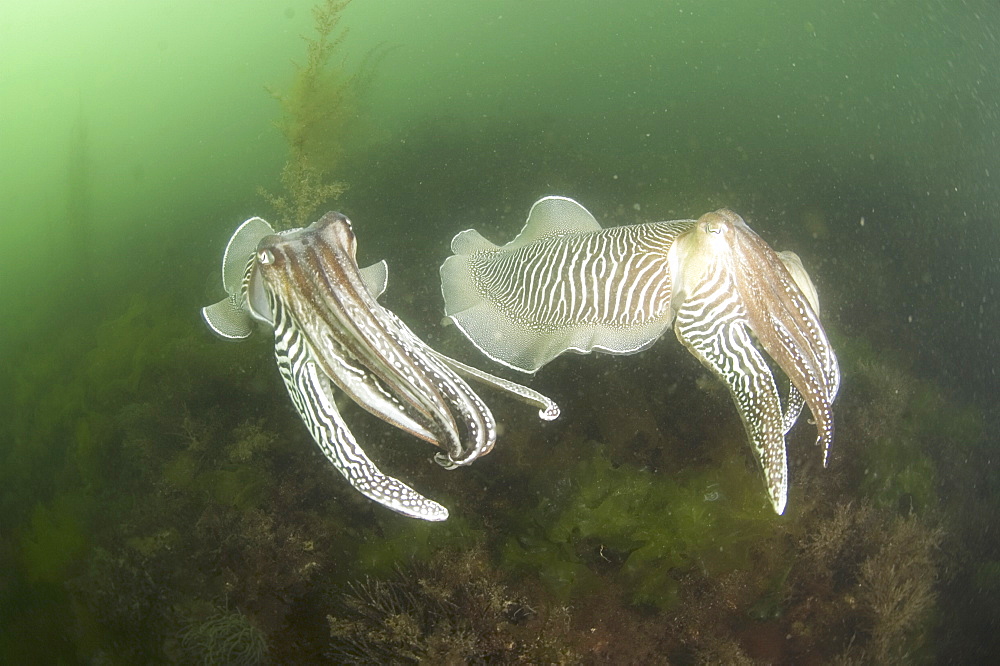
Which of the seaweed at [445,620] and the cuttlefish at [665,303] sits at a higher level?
the cuttlefish at [665,303]

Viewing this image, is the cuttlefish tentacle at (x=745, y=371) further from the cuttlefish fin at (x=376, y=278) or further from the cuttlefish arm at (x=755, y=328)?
the cuttlefish fin at (x=376, y=278)

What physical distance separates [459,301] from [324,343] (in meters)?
1.73

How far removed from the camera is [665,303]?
3152 millimetres

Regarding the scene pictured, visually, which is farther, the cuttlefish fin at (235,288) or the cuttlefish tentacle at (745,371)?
the cuttlefish fin at (235,288)

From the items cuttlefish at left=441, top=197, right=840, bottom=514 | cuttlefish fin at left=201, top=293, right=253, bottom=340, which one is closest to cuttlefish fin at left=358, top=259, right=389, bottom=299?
cuttlefish at left=441, top=197, right=840, bottom=514

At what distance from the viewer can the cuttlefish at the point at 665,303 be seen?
8.84ft

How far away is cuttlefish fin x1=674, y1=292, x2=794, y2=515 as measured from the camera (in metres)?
2.79

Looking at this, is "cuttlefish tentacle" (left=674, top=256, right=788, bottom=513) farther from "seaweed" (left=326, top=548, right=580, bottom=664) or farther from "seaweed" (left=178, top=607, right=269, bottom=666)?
"seaweed" (left=178, top=607, right=269, bottom=666)

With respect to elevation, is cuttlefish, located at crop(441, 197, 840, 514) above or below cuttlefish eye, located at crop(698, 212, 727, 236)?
below

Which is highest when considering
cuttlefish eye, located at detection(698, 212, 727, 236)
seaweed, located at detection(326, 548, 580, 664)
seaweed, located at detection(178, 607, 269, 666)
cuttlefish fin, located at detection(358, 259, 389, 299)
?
cuttlefish eye, located at detection(698, 212, 727, 236)

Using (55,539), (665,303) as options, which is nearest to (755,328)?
(665,303)

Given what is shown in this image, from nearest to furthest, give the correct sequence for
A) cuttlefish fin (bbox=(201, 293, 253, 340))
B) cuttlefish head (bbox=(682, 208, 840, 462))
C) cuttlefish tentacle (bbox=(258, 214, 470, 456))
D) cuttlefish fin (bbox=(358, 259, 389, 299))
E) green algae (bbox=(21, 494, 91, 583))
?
cuttlefish tentacle (bbox=(258, 214, 470, 456)), cuttlefish head (bbox=(682, 208, 840, 462)), cuttlefish fin (bbox=(201, 293, 253, 340)), cuttlefish fin (bbox=(358, 259, 389, 299)), green algae (bbox=(21, 494, 91, 583))

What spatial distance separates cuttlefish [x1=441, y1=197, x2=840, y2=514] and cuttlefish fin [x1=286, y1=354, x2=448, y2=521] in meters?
1.51

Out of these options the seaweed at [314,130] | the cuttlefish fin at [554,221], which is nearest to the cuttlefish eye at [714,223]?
the cuttlefish fin at [554,221]
